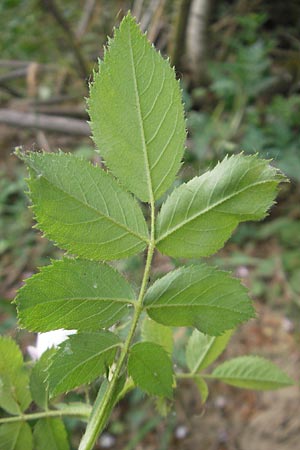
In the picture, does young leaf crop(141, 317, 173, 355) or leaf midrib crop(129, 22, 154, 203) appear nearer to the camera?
leaf midrib crop(129, 22, 154, 203)

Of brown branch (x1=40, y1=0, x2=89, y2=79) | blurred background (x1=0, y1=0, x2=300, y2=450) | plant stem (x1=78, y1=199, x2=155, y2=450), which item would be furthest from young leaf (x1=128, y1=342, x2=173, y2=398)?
brown branch (x1=40, y1=0, x2=89, y2=79)

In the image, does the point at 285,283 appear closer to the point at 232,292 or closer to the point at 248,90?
the point at 248,90

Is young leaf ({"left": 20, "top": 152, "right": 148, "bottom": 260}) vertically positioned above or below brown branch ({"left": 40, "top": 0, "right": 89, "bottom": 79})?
above

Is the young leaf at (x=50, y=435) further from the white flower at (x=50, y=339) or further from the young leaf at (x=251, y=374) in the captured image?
the young leaf at (x=251, y=374)

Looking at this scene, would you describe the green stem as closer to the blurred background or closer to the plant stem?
the plant stem

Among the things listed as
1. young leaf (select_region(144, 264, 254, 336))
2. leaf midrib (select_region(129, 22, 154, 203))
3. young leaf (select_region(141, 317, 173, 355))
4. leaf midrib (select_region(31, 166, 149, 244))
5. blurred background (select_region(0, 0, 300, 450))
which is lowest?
blurred background (select_region(0, 0, 300, 450))

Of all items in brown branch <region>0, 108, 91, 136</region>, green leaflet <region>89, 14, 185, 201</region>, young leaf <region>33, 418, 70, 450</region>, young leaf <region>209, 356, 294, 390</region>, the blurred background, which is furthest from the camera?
brown branch <region>0, 108, 91, 136</region>

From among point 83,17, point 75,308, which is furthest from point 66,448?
point 83,17

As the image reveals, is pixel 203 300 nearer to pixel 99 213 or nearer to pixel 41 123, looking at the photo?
pixel 99 213
